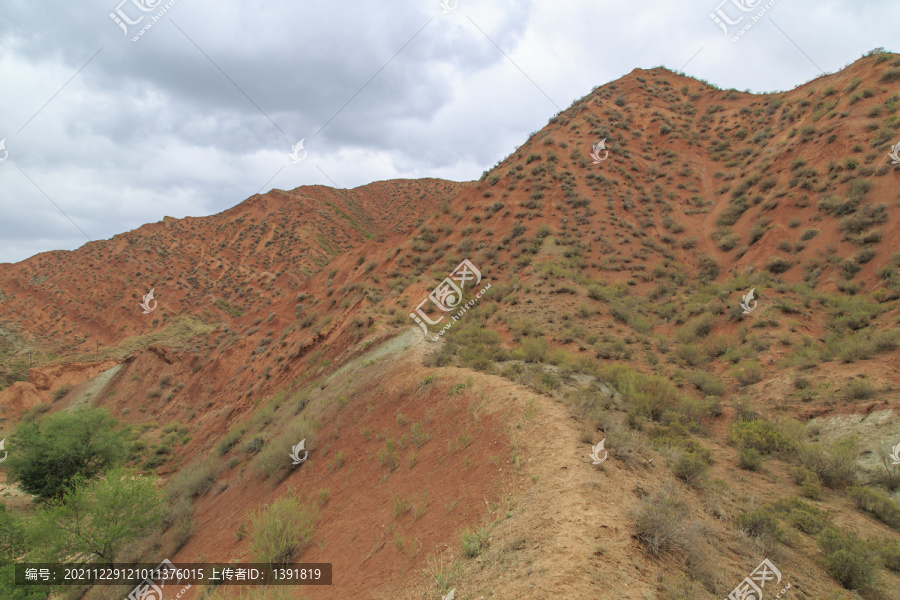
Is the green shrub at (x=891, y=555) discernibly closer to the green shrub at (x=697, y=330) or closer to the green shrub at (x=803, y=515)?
the green shrub at (x=803, y=515)

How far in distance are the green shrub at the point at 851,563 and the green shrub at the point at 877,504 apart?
63.5 inches

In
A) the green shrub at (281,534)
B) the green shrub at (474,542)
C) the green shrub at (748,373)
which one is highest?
the green shrub at (748,373)

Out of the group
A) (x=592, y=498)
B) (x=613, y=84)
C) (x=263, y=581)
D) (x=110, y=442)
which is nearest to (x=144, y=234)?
(x=110, y=442)

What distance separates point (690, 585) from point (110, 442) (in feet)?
67.7

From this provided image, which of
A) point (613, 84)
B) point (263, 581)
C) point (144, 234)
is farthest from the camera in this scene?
point (144, 234)

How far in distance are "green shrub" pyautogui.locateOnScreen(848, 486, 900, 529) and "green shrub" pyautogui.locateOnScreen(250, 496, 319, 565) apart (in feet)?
29.4

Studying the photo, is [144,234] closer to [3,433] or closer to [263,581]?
[3,433]

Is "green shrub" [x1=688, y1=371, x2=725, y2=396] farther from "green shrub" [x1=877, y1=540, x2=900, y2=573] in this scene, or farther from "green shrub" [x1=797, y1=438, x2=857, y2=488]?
"green shrub" [x1=877, y1=540, x2=900, y2=573]

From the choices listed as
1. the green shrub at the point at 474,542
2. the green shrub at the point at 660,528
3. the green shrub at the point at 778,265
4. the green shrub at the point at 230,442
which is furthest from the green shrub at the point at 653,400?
the green shrub at the point at 230,442

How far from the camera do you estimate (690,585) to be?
3.76 metres

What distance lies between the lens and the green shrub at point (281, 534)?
6605 mm

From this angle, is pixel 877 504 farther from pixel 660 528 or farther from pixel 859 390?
pixel 660 528

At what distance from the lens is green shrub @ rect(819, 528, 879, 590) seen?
4.66 metres

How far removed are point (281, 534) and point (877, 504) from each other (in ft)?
31.1
